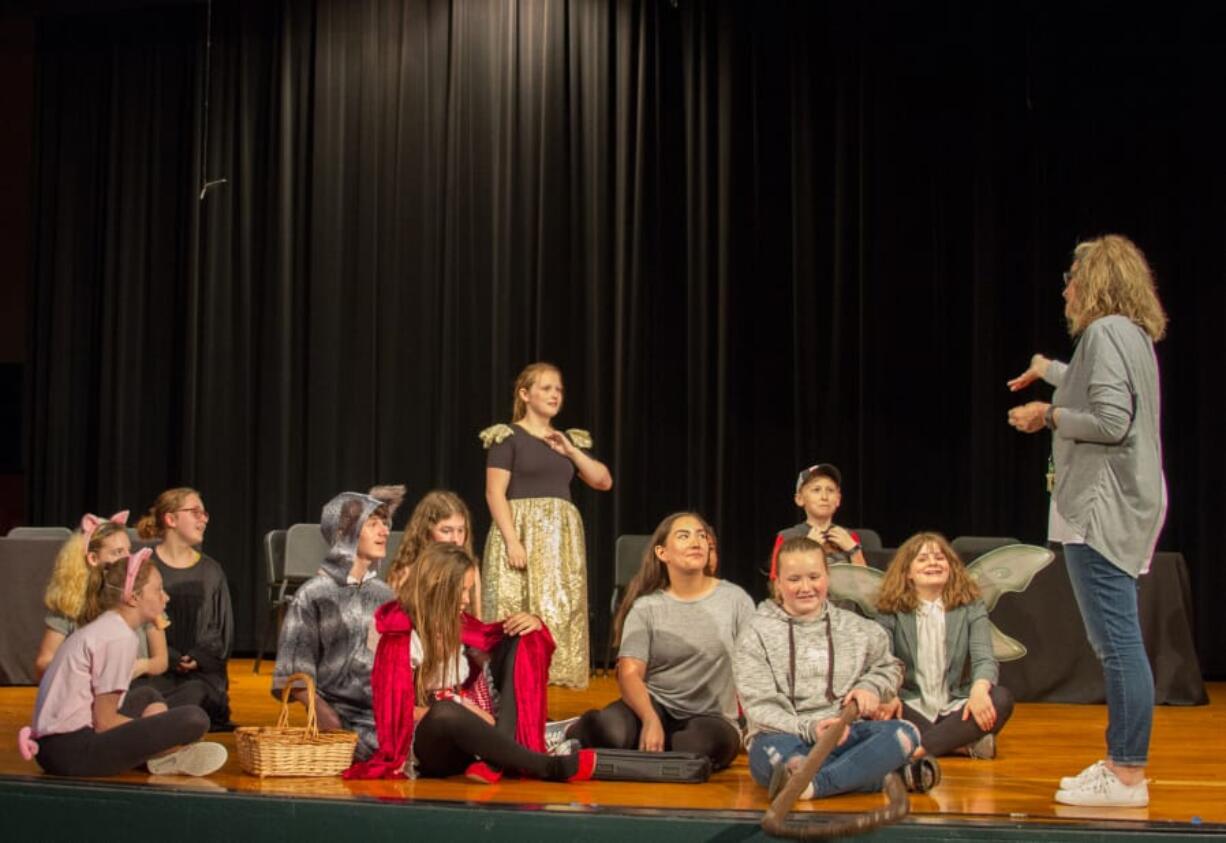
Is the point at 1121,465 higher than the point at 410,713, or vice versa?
the point at 1121,465

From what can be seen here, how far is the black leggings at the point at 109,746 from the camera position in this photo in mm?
4137

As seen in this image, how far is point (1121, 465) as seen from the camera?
3621 mm

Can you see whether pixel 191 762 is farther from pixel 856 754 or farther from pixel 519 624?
pixel 856 754

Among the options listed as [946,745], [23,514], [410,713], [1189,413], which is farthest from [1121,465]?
[23,514]

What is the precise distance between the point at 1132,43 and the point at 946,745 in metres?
4.98

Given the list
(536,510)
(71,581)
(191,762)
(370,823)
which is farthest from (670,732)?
(71,581)

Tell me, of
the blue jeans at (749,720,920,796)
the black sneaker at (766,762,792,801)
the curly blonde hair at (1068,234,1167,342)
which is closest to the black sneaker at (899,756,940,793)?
the blue jeans at (749,720,920,796)

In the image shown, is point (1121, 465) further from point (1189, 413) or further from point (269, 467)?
point (269, 467)

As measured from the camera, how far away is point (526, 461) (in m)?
6.16

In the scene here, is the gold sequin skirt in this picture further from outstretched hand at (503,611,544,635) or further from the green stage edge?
the green stage edge

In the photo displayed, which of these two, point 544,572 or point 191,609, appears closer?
point 191,609

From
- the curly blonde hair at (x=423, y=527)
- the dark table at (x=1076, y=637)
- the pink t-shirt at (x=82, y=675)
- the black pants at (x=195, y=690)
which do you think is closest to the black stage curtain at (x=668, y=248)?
the dark table at (x=1076, y=637)

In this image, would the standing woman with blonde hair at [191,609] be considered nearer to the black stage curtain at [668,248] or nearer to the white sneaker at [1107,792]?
the white sneaker at [1107,792]

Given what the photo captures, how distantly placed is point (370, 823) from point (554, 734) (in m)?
1.27
